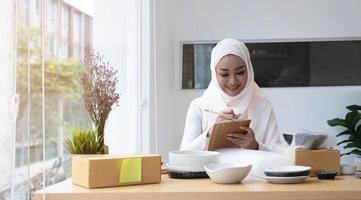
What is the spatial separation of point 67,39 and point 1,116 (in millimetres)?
910

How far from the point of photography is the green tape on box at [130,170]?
4.15 ft

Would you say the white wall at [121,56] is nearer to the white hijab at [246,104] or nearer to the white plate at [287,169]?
the white hijab at [246,104]

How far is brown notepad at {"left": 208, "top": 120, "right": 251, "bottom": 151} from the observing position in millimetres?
1614

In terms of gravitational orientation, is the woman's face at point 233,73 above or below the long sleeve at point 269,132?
above

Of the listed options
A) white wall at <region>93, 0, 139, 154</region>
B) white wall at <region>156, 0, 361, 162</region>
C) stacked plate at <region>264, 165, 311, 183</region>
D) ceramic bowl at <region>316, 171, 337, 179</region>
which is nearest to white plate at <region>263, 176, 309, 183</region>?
stacked plate at <region>264, 165, 311, 183</region>

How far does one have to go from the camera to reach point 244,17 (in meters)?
4.77

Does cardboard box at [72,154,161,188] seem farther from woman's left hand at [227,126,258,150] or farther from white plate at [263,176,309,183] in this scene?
woman's left hand at [227,126,258,150]

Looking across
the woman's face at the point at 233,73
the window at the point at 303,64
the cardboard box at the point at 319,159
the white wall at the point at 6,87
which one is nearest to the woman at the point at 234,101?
the woman's face at the point at 233,73

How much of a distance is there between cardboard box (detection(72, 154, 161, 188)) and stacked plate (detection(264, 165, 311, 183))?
0.33 m

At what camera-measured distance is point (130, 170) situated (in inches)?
50.3

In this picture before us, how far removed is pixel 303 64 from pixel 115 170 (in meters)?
3.85

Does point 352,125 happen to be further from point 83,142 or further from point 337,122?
point 83,142

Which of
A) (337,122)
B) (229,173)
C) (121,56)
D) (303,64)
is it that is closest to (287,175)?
(229,173)

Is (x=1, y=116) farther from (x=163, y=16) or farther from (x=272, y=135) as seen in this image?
(x=163, y=16)
